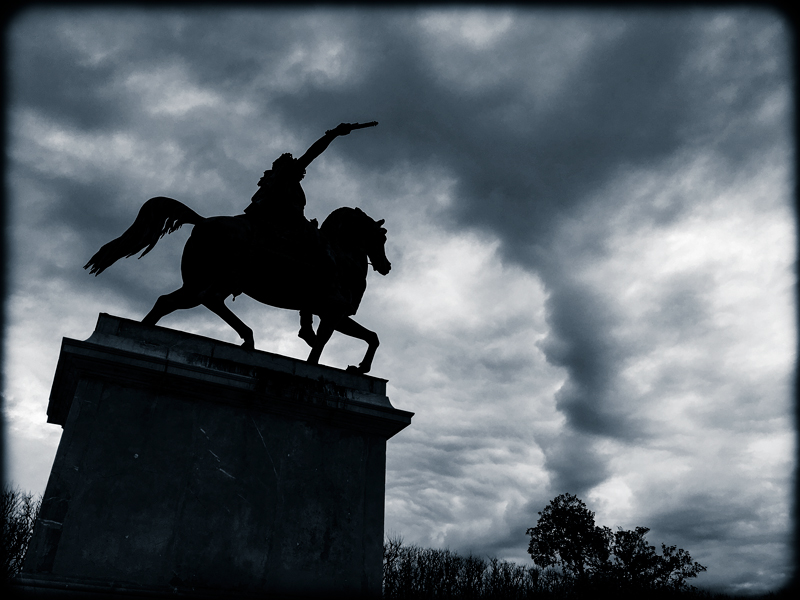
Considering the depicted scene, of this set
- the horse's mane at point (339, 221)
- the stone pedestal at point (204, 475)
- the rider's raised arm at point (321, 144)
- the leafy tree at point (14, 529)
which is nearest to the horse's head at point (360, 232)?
the horse's mane at point (339, 221)

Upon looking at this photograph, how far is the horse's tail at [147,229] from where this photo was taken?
776 cm

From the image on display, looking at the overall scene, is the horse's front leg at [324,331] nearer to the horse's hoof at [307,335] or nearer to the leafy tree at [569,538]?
the horse's hoof at [307,335]

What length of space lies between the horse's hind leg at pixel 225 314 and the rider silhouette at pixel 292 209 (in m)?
1.34

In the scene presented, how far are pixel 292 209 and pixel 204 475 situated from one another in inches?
167

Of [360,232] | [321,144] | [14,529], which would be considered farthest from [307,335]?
[14,529]

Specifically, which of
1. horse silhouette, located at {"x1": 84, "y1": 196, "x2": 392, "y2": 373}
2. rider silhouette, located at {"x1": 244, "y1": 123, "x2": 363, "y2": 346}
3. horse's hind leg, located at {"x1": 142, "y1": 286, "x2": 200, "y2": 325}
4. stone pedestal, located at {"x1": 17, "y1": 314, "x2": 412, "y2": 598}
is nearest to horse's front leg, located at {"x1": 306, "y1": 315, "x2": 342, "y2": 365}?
horse silhouette, located at {"x1": 84, "y1": 196, "x2": 392, "y2": 373}

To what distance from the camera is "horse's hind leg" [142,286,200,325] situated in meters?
7.73

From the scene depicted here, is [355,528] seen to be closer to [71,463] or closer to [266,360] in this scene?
[266,360]

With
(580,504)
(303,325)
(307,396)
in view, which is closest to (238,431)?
(307,396)

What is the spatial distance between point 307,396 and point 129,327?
2.31 m

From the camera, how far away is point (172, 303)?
798 centimetres

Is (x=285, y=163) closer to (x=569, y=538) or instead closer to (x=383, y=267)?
(x=383, y=267)

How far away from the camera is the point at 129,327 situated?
23.5ft

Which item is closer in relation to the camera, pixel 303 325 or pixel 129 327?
pixel 129 327
